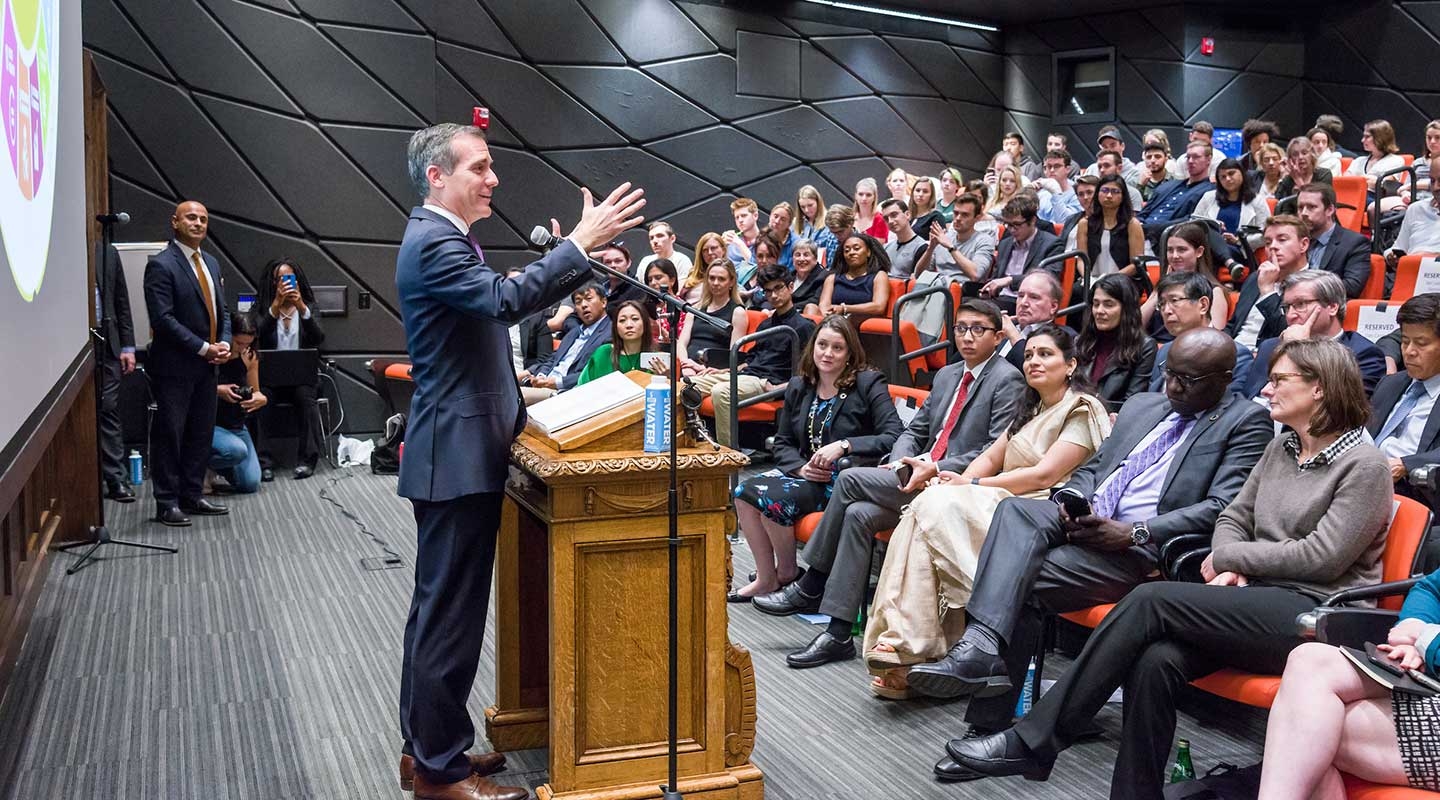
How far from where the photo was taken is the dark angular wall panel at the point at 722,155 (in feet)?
33.0

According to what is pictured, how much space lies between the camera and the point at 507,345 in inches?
111

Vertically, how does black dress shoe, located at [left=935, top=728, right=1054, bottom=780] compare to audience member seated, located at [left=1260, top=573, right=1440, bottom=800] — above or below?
below

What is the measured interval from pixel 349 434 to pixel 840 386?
5039mm

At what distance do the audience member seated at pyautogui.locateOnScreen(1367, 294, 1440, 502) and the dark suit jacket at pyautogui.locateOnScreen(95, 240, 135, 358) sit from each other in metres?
5.40

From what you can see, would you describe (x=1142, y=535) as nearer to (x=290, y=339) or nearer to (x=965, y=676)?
(x=965, y=676)

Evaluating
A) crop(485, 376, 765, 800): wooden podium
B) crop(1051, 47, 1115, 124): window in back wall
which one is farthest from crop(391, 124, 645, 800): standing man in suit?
crop(1051, 47, 1115, 124): window in back wall

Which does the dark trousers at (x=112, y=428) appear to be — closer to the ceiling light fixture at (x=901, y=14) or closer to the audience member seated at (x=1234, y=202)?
the audience member seated at (x=1234, y=202)

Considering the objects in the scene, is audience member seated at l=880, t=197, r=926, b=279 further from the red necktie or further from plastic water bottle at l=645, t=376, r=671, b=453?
plastic water bottle at l=645, t=376, r=671, b=453

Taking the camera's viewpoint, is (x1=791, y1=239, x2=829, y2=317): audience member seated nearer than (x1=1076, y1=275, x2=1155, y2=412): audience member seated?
No

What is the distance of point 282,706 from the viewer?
365cm

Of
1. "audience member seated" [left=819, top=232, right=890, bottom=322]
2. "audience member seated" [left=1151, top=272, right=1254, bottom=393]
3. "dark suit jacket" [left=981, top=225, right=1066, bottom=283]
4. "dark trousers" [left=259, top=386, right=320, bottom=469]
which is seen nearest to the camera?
"audience member seated" [left=1151, top=272, right=1254, bottom=393]

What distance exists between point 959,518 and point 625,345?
9.61 feet

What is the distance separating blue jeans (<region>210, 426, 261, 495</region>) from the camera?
693 centimetres

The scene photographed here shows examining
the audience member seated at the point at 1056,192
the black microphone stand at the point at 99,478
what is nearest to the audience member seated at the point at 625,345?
the black microphone stand at the point at 99,478
